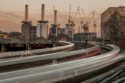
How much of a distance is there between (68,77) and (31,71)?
5508mm

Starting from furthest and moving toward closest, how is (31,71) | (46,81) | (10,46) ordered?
(10,46) → (31,71) → (46,81)

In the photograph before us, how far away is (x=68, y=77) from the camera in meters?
46.5

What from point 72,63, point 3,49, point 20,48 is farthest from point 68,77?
point 20,48

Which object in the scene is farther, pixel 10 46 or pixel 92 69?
pixel 10 46

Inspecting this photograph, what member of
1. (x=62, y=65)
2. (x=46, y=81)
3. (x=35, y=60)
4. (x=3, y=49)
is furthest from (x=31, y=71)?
(x=3, y=49)

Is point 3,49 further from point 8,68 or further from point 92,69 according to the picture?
point 92,69

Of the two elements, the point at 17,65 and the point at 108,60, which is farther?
the point at 108,60

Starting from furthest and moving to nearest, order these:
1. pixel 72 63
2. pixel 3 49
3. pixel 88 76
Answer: pixel 3 49, pixel 72 63, pixel 88 76

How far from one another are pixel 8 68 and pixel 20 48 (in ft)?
229

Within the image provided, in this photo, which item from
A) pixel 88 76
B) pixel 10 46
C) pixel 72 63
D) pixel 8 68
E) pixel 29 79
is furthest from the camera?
pixel 10 46

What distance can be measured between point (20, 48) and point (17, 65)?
65.2m

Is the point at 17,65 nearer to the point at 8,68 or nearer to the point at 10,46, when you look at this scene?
the point at 8,68

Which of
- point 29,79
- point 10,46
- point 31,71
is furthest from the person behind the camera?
point 10,46

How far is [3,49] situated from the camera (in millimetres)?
120250
